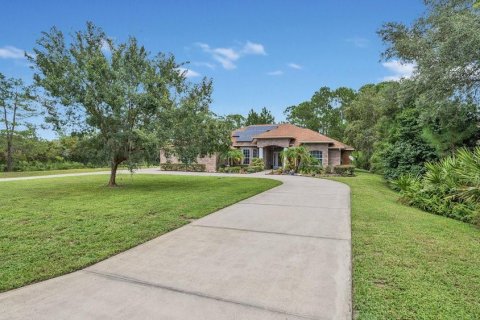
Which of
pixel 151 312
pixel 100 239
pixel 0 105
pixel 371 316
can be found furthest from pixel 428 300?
pixel 0 105

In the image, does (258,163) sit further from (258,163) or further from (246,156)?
(246,156)

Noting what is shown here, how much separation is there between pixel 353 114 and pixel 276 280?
3551cm

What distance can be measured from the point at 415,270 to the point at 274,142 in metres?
24.3

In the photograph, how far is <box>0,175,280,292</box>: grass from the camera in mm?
4082

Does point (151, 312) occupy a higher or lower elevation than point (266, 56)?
lower

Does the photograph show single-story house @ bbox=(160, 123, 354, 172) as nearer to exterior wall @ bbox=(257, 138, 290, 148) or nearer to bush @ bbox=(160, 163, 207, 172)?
exterior wall @ bbox=(257, 138, 290, 148)

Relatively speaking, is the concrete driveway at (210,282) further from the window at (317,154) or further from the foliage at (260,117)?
the foliage at (260,117)

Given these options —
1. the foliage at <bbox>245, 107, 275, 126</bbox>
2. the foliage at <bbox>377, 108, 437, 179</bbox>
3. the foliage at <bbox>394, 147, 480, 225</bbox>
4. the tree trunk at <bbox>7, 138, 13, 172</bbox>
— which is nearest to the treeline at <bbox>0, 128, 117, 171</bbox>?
the tree trunk at <bbox>7, 138, 13, 172</bbox>

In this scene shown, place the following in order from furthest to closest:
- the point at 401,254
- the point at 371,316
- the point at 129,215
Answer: the point at 129,215 < the point at 401,254 < the point at 371,316

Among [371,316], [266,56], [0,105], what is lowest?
[371,316]

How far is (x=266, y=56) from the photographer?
2305cm

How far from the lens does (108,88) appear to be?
11359 mm

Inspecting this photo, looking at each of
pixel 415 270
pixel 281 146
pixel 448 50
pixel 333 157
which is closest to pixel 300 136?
pixel 281 146

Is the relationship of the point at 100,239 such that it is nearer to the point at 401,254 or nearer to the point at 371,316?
the point at 371,316
